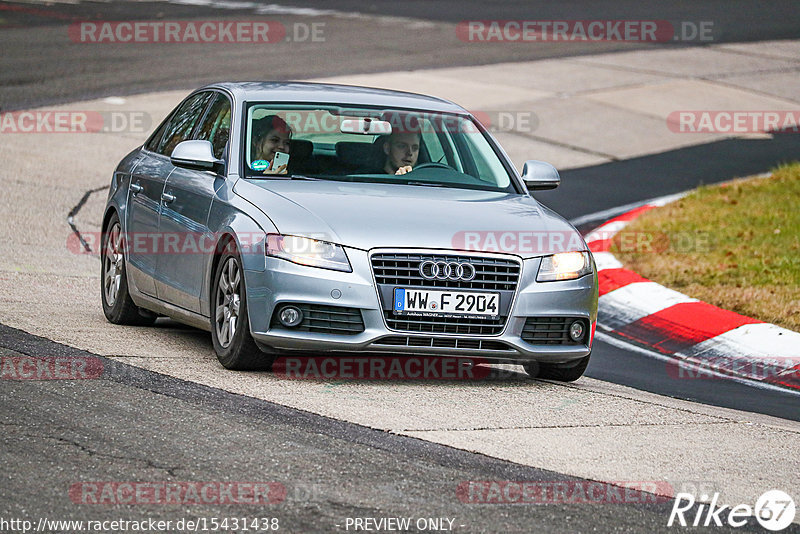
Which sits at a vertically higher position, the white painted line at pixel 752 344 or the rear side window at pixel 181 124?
the rear side window at pixel 181 124

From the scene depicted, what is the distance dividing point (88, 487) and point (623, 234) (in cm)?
916

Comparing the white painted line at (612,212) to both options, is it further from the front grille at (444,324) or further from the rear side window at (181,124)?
the front grille at (444,324)

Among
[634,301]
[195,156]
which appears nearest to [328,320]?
[195,156]

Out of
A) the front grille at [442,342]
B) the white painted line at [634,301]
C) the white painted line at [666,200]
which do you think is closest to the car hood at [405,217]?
the front grille at [442,342]

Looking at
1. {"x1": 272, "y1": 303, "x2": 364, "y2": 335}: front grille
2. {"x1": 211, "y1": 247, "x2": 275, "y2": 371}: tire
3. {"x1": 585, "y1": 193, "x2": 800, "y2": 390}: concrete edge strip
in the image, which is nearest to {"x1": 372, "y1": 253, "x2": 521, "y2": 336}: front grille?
{"x1": 272, "y1": 303, "x2": 364, "y2": 335}: front grille

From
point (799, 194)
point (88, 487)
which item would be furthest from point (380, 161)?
point (799, 194)

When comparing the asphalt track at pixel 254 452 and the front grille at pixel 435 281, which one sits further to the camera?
the front grille at pixel 435 281

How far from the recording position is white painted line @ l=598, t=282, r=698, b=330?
415 inches

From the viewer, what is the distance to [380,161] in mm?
8289

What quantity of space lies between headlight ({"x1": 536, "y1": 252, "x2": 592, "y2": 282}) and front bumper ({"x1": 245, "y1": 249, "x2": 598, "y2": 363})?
0.05 meters

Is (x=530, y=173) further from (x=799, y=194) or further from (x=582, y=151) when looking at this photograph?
(x=582, y=151)

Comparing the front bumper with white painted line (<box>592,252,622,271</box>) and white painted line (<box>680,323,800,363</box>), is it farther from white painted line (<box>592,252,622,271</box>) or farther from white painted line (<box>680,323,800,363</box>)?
white painted line (<box>592,252,622,271</box>)

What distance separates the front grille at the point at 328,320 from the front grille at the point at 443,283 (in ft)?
0.51

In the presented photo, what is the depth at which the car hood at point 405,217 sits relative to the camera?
711cm
